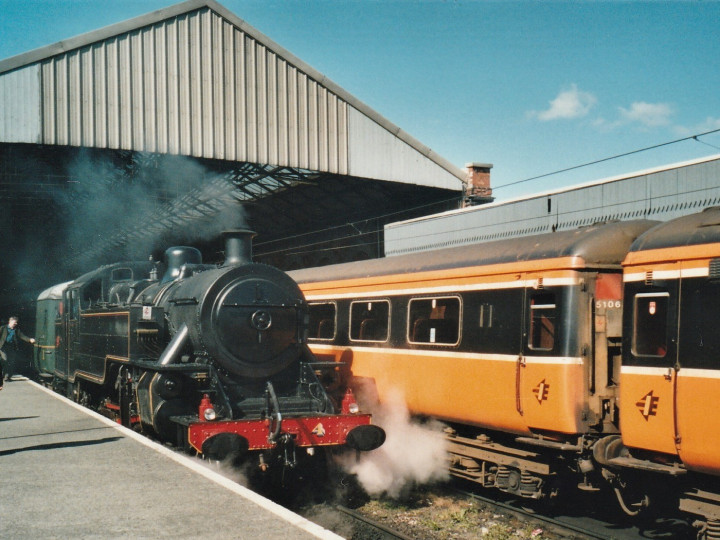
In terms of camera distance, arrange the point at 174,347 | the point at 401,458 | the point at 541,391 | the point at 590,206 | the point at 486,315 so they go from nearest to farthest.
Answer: the point at 541,391 < the point at 486,315 < the point at 174,347 < the point at 401,458 < the point at 590,206

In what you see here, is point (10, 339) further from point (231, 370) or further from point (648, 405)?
point (648, 405)

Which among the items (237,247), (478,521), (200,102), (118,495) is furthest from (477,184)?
(118,495)

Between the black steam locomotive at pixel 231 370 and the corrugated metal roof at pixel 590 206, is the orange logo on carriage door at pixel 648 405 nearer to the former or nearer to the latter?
the corrugated metal roof at pixel 590 206

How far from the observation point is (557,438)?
6445 millimetres

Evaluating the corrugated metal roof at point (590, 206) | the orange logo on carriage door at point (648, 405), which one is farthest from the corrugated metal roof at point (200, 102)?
the orange logo on carriage door at point (648, 405)

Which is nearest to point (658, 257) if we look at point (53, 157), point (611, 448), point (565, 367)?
point (565, 367)

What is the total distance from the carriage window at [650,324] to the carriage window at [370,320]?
11.8ft

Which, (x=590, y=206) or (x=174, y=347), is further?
(x=590, y=206)

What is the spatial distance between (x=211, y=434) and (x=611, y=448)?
3.63 meters

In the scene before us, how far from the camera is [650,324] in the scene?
18.9ft

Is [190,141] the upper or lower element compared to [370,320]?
upper

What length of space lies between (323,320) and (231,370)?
10.5 ft

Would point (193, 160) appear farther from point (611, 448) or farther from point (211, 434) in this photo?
point (611, 448)

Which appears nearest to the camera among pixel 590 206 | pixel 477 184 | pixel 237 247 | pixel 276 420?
Result: pixel 276 420
